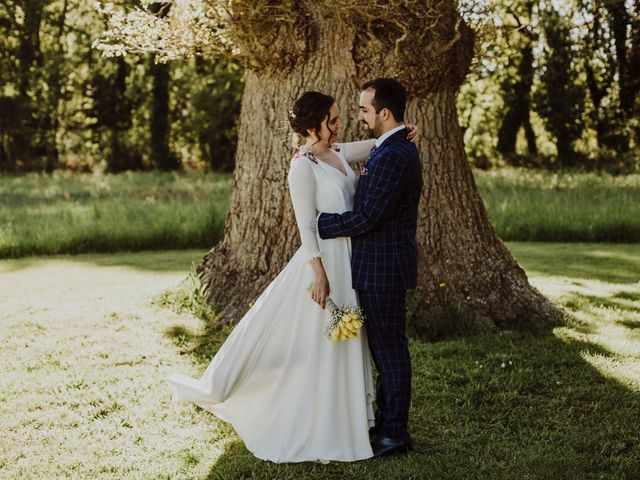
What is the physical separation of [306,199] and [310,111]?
1.41 feet

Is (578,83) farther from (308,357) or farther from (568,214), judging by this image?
(308,357)

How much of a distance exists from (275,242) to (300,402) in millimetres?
2396

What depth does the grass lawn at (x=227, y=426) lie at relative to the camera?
3.70m

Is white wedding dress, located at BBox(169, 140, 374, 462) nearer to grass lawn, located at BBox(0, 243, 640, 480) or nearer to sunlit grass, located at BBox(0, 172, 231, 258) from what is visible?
grass lawn, located at BBox(0, 243, 640, 480)

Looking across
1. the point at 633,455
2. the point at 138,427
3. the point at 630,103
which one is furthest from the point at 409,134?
the point at 630,103

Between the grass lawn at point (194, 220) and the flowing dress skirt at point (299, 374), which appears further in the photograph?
the grass lawn at point (194, 220)

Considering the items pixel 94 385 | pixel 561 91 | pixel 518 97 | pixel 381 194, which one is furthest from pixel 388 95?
pixel 518 97

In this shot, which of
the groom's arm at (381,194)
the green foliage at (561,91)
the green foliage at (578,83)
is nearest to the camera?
the groom's arm at (381,194)

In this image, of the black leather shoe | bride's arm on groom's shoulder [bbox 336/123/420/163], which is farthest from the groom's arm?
the black leather shoe

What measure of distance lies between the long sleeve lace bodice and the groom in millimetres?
68

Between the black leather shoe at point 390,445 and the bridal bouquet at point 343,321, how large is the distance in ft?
2.13

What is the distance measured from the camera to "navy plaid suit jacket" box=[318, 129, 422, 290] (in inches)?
136

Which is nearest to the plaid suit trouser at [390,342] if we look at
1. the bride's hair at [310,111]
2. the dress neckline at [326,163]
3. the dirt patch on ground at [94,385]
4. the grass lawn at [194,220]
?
the dress neckline at [326,163]

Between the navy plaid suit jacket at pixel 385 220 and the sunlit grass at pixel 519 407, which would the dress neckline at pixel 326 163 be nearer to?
the navy plaid suit jacket at pixel 385 220
